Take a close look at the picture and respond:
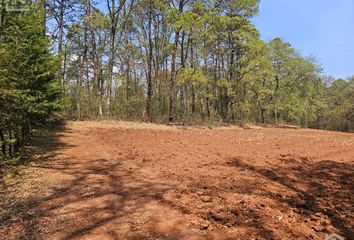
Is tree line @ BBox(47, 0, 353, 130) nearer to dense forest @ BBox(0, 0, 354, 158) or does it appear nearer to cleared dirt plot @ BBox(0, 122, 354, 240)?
dense forest @ BBox(0, 0, 354, 158)

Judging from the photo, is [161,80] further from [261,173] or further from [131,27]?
[261,173]

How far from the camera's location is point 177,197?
4.52 meters

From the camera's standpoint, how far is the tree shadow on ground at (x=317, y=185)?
4098mm

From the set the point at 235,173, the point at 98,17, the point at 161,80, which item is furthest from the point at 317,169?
the point at 161,80

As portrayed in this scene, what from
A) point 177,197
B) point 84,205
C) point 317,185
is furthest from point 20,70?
point 317,185

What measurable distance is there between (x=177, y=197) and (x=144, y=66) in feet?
104

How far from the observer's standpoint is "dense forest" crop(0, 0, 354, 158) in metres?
7.63

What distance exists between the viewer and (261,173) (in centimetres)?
640

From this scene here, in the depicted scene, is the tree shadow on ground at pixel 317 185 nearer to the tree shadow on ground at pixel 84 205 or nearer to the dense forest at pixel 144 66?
the tree shadow on ground at pixel 84 205

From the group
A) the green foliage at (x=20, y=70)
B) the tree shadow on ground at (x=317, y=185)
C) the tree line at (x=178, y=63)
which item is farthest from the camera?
the tree line at (x=178, y=63)

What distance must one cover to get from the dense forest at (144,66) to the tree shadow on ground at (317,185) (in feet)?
19.4

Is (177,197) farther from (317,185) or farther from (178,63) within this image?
(178,63)

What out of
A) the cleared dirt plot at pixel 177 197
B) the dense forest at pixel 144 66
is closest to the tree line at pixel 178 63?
the dense forest at pixel 144 66

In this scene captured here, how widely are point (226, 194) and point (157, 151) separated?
4.61 metres
